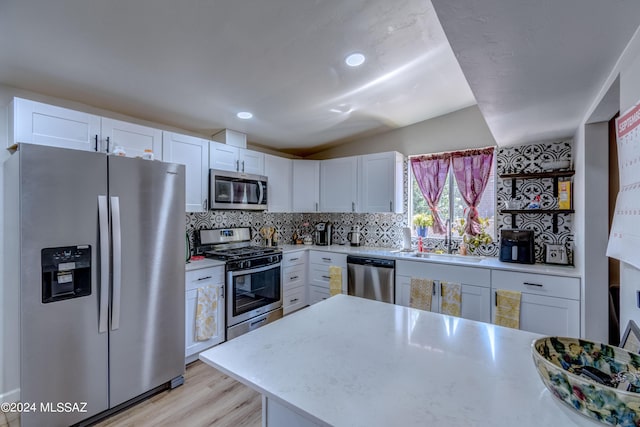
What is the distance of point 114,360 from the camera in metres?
1.92

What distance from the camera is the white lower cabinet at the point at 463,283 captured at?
2.70 metres

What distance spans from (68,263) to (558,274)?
362 centimetres

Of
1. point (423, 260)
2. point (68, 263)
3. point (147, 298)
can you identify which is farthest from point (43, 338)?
point (423, 260)

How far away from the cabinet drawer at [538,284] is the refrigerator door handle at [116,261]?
10.2ft

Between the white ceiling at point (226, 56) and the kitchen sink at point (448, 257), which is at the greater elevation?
the white ceiling at point (226, 56)

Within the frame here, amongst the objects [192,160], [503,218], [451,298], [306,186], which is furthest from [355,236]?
[192,160]

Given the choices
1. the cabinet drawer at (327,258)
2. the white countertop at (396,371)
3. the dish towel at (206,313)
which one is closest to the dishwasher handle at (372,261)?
the cabinet drawer at (327,258)

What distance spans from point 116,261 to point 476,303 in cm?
307

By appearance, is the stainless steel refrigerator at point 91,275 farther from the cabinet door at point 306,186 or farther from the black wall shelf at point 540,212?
the black wall shelf at point 540,212

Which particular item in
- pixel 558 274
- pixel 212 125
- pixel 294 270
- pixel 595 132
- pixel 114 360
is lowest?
pixel 114 360

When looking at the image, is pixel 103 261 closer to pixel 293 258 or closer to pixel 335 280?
pixel 293 258

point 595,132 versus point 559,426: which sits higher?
point 595,132

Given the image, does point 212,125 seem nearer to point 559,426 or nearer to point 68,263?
point 68,263

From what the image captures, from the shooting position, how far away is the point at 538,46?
50.4 inches
